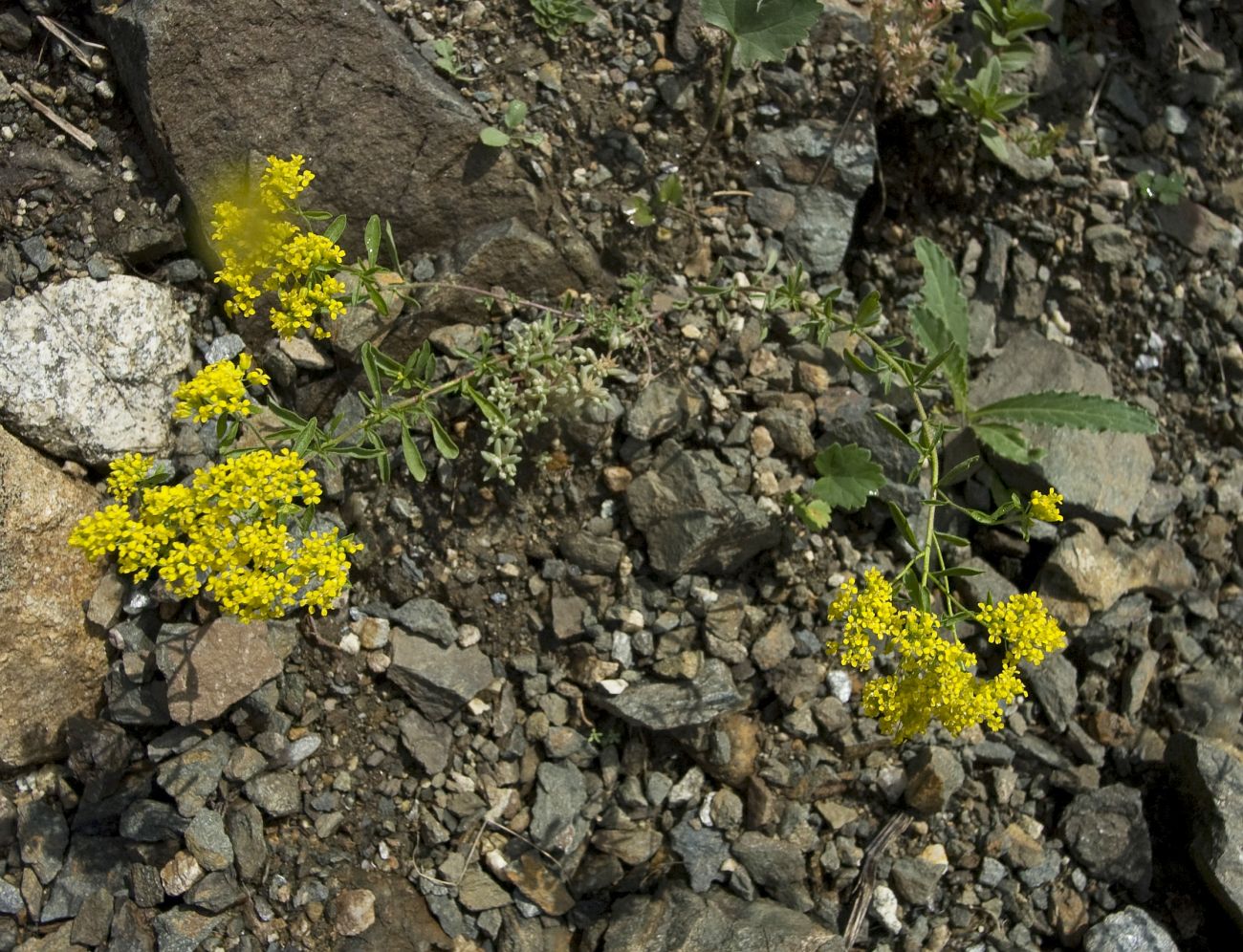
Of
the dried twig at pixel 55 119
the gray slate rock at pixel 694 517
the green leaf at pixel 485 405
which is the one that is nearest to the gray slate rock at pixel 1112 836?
the gray slate rock at pixel 694 517

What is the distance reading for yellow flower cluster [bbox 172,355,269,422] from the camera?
10.6ft

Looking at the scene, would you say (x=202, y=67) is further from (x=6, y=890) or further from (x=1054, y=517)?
(x=1054, y=517)

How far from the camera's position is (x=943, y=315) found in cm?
433

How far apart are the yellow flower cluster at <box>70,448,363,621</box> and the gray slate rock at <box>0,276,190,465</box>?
65cm

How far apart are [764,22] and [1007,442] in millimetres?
1978

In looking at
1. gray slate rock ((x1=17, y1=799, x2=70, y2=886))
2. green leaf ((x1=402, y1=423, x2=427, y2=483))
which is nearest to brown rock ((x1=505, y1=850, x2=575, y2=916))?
green leaf ((x1=402, y1=423, x2=427, y2=483))

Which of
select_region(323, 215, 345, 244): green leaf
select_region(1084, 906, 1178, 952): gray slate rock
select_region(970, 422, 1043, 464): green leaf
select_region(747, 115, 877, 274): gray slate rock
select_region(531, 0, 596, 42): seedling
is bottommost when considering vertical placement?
select_region(1084, 906, 1178, 952): gray slate rock

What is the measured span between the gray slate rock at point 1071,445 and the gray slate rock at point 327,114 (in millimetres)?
2014

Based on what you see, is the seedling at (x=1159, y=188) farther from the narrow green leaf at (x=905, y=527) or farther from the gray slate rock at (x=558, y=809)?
the gray slate rock at (x=558, y=809)

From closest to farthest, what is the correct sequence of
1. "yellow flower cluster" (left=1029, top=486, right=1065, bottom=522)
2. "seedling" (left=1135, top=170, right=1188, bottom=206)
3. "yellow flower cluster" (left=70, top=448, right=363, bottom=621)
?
"yellow flower cluster" (left=70, top=448, right=363, bottom=621)
"yellow flower cluster" (left=1029, top=486, right=1065, bottom=522)
"seedling" (left=1135, top=170, right=1188, bottom=206)

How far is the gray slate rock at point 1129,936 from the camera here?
3.87 meters

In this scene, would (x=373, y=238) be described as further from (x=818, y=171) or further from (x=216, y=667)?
(x=818, y=171)

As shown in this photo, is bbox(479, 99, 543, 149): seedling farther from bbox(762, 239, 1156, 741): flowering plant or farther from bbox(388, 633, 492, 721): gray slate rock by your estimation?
bbox(388, 633, 492, 721): gray slate rock

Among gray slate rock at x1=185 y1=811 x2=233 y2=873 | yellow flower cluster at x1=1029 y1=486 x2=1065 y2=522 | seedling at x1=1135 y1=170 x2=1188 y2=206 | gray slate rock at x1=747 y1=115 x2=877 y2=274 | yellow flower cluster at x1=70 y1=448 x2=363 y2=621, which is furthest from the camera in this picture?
seedling at x1=1135 y1=170 x2=1188 y2=206
